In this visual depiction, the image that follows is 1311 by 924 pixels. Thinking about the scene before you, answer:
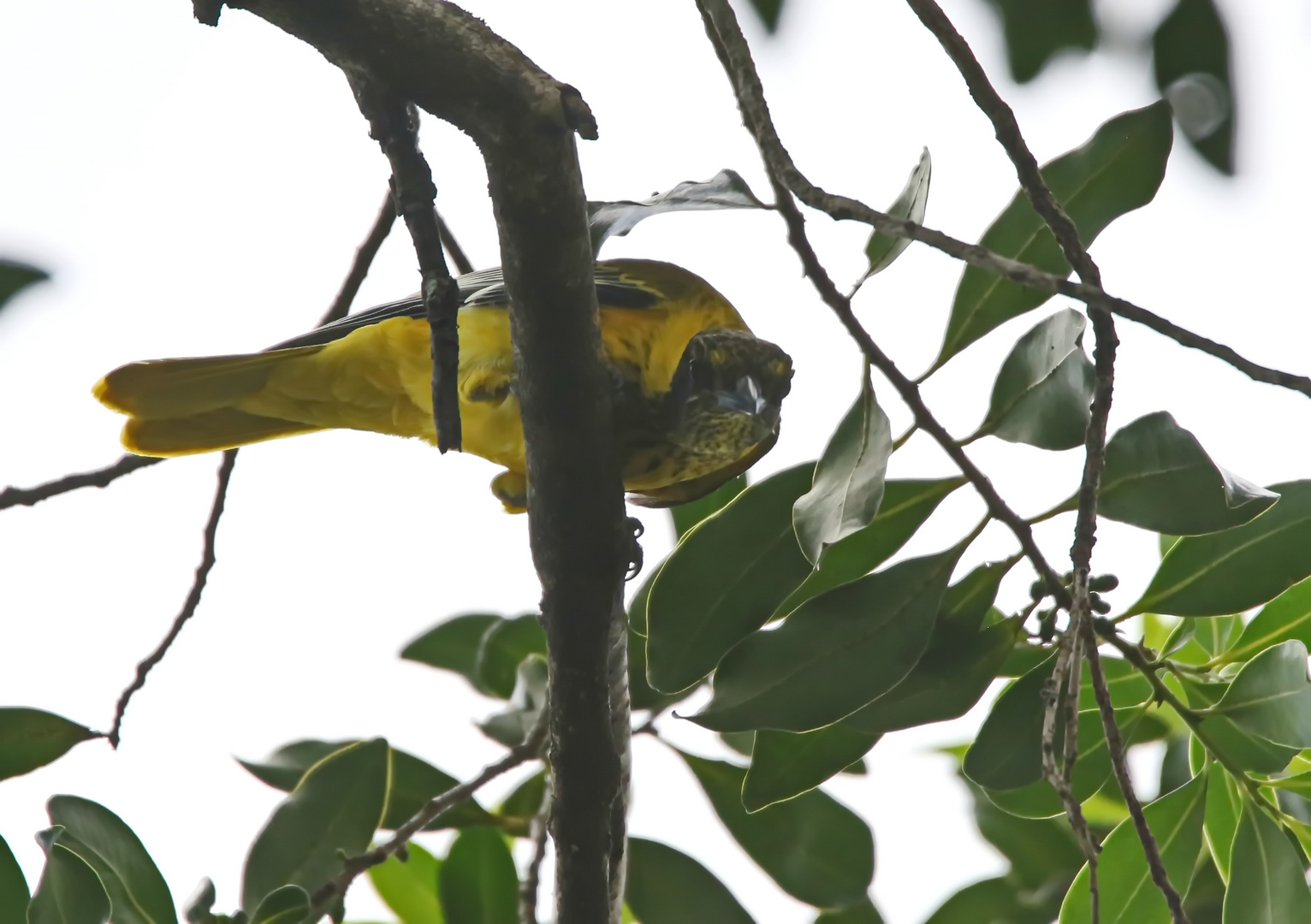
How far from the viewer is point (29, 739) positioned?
183cm

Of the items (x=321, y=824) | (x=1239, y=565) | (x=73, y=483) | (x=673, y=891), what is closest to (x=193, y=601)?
(x=73, y=483)

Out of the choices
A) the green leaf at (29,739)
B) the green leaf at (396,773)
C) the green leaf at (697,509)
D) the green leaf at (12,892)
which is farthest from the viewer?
the green leaf at (697,509)

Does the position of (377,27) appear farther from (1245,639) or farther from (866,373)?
(1245,639)

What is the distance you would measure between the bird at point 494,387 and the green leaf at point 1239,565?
3.30ft

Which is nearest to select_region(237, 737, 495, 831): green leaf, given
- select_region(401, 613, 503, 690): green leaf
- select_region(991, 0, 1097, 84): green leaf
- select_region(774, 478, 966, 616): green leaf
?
select_region(401, 613, 503, 690): green leaf

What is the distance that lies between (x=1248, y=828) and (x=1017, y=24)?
3.92 feet

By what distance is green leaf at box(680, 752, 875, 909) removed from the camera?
2.00m

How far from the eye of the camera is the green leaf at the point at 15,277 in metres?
1.22

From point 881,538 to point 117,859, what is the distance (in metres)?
1.14

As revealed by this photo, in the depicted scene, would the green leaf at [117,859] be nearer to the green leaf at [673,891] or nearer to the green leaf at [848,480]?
the green leaf at [673,891]

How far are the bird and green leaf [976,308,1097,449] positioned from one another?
0.97 metres

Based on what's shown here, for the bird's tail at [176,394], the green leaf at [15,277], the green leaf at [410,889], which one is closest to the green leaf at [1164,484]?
the green leaf at [15,277]

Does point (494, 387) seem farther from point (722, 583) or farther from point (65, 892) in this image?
point (65, 892)

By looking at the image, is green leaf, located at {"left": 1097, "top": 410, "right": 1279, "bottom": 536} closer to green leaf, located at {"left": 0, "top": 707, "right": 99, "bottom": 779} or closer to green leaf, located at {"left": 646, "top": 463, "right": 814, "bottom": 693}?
green leaf, located at {"left": 646, "top": 463, "right": 814, "bottom": 693}
